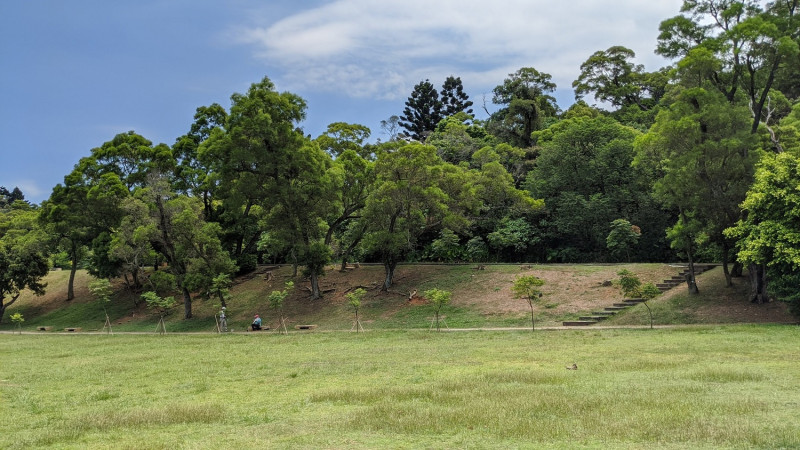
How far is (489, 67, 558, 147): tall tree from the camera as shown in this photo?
161 ft

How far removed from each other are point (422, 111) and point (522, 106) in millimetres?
23613

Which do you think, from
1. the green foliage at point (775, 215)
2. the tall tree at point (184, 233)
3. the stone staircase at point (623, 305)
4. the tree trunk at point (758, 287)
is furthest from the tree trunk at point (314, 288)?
the tree trunk at point (758, 287)

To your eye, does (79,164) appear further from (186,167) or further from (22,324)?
(22,324)

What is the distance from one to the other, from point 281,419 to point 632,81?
55.6 m

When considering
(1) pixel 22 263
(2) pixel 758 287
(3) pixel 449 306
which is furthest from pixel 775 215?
(1) pixel 22 263

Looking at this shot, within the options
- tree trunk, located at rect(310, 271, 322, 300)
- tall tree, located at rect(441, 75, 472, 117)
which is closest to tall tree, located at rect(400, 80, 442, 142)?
tall tree, located at rect(441, 75, 472, 117)

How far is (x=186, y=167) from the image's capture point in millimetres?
37406

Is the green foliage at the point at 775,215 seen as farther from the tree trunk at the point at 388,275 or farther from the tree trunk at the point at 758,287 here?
the tree trunk at the point at 388,275

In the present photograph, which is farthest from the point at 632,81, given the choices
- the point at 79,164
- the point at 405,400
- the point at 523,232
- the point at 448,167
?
the point at 405,400

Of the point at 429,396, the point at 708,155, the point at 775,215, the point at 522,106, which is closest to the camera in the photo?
the point at 429,396

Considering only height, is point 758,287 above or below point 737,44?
below

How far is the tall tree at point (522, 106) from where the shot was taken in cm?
4897

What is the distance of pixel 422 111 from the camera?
70.4 meters

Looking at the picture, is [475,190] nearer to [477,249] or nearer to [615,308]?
[477,249]
